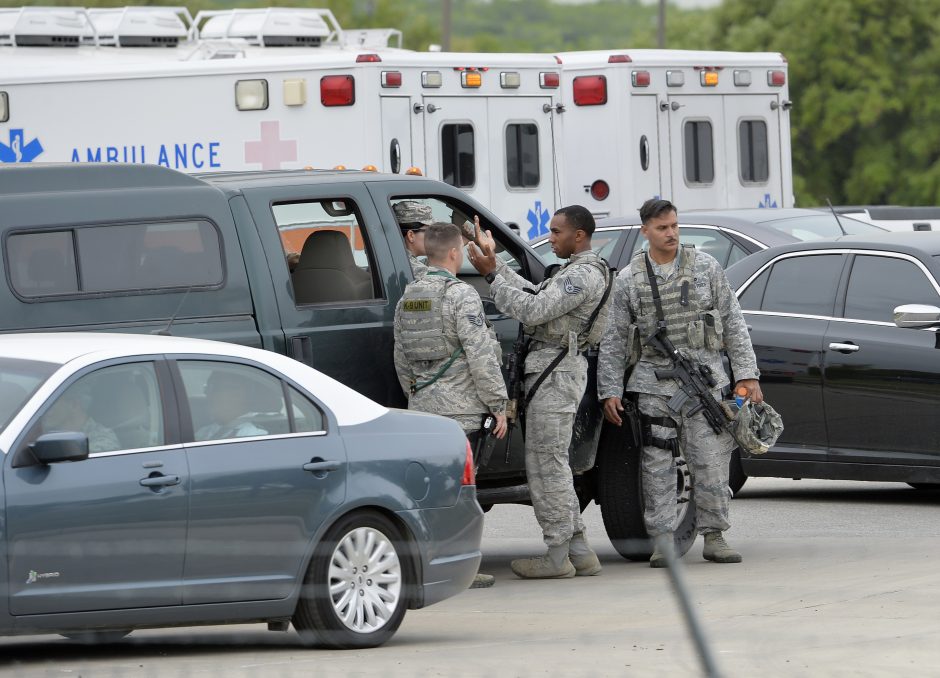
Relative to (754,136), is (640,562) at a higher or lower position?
lower

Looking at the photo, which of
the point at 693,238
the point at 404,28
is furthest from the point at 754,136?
the point at 404,28

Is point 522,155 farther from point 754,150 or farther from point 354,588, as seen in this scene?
point 354,588

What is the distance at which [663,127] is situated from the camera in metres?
17.8

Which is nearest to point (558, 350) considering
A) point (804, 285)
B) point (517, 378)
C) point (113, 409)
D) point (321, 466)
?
point (517, 378)

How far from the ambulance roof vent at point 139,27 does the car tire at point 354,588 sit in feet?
36.4

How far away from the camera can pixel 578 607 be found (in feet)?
28.6

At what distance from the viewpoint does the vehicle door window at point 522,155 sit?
16625mm

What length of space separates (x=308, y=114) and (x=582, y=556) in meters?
6.90

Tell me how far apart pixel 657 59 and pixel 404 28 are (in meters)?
61.0

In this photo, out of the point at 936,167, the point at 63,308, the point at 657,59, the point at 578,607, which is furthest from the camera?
the point at 936,167

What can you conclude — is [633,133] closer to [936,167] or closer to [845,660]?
A: [845,660]

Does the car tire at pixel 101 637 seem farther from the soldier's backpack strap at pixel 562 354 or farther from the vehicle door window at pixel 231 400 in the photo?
the soldier's backpack strap at pixel 562 354

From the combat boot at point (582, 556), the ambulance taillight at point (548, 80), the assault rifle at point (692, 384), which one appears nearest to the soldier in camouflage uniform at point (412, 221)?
the assault rifle at point (692, 384)

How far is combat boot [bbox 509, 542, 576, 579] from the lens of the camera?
963cm
